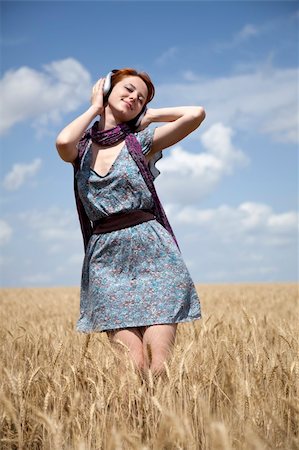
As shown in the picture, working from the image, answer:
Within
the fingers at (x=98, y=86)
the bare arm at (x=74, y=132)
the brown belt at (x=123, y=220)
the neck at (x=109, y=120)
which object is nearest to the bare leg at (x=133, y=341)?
the brown belt at (x=123, y=220)

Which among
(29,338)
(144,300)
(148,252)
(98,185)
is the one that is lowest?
(29,338)

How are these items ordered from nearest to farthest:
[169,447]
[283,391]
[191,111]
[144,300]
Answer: [169,447], [283,391], [144,300], [191,111]

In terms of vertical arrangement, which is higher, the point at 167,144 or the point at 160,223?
the point at 167,144

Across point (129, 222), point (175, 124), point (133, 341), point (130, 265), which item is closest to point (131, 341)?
point (133, 341)

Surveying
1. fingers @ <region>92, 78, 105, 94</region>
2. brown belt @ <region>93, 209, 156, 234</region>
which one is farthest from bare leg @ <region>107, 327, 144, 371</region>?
fingers @ <region>92, 78, 105, 94</region>

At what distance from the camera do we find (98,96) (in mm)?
2490

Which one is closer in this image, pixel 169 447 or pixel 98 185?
pixel 169 447

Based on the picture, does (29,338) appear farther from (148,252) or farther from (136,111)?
(136,111)

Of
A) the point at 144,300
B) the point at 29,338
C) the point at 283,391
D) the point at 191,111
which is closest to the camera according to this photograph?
the point at 283,391

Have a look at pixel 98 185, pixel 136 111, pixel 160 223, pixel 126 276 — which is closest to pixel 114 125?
pixel 136 111

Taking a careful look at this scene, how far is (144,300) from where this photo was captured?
230 centimetres

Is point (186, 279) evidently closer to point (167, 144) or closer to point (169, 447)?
point (167, 144)

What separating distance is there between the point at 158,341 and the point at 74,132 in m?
0.92

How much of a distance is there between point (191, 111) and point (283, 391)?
47.3 inches
